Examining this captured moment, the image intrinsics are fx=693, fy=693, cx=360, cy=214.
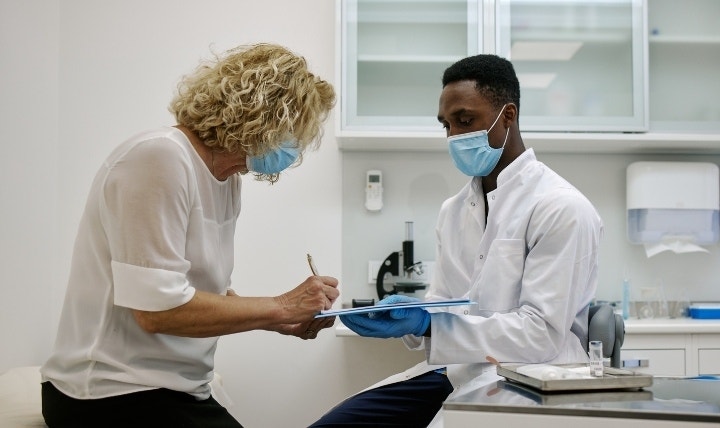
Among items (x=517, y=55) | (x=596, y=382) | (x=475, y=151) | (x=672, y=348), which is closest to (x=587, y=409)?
(x=596, y=382)

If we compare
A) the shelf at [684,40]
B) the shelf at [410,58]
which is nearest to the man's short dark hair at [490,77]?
the shelf at [410,58]

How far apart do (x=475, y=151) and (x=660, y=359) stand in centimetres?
122

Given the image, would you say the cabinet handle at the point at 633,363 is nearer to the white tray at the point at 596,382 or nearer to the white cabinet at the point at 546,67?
the white cabinet at the point at 546,67

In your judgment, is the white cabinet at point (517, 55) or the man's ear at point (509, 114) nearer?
the man's ear at point (509, 114)

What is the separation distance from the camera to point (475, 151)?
192 centimetres

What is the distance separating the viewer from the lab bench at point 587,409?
94 cm

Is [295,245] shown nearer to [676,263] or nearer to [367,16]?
[367,16]

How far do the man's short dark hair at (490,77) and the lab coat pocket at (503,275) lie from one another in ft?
1.47

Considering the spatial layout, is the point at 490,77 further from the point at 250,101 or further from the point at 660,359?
the point at 660,359

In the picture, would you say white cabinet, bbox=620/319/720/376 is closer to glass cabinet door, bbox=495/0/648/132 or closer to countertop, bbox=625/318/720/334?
countertop, bbox=625/318/720/334

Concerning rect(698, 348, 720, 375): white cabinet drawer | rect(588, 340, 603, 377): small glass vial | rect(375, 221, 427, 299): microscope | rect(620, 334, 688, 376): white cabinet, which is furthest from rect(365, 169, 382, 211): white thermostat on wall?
rect(588, 340, 603, 377): small glass vial

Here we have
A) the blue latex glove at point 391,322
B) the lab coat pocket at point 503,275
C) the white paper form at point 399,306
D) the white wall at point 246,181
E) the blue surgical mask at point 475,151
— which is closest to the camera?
the white paper form at point 399,306

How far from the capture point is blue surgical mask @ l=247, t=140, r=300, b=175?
5.09ft

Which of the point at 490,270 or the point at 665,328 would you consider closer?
the point at 490,270
